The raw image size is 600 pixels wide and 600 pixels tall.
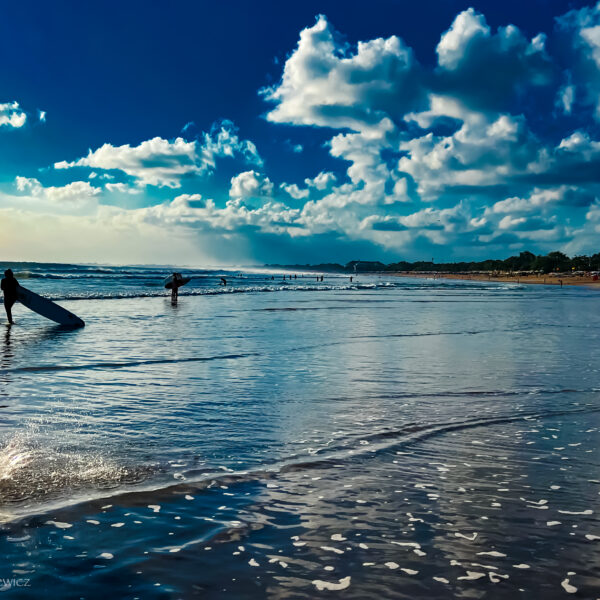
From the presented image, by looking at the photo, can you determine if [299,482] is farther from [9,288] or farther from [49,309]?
[9,288]

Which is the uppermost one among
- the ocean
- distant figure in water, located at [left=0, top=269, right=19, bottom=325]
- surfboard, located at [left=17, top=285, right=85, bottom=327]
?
distant figure in water, located at [left=0, top=269, right=19, bottom=325]

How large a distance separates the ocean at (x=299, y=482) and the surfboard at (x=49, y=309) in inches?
412

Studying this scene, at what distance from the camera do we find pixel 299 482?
5512 millimetres

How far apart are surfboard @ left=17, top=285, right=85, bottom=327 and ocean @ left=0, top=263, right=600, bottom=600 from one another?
10468 mm

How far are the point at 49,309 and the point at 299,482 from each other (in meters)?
21.2

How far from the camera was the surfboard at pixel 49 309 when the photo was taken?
2312 centimetres

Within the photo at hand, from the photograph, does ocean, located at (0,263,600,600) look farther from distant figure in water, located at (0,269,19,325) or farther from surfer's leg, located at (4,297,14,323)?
distant figure in water, located at (0,269,19,325)

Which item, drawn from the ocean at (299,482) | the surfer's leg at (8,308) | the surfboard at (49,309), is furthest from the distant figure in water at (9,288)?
the ocean at (299,482)

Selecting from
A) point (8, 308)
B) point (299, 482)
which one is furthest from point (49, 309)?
point (299, 482)

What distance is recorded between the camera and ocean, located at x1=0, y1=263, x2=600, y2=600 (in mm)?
3783

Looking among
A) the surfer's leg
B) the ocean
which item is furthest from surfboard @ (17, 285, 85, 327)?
the ocean

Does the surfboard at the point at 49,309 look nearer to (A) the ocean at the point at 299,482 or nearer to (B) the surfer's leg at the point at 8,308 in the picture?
(B) the surfer's leg at the point at 8,308

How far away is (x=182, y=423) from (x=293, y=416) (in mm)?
1646

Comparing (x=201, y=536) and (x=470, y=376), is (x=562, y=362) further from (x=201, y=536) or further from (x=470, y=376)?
(x=201, y=536)
